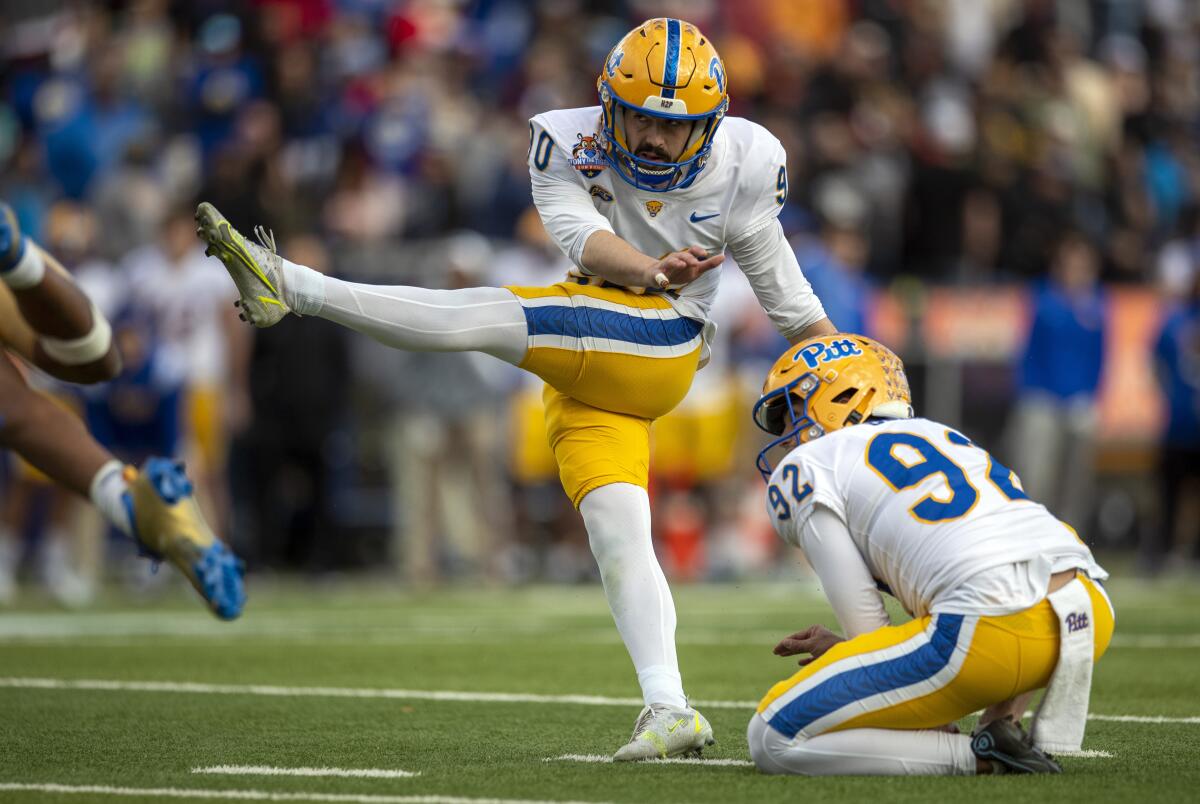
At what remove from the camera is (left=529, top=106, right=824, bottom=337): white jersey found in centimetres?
535

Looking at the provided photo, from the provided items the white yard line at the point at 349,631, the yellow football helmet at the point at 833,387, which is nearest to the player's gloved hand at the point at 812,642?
the yellow football helmet at the point at 833,387

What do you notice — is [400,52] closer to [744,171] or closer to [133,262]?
[133,262]

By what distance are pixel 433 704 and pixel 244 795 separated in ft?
6.72

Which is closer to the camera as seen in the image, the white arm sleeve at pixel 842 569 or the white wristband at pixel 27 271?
the white arm sleeve at pixel 842 569

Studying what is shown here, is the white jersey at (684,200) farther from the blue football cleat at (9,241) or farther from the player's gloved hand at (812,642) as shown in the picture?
the blue football cleat at (9,241)

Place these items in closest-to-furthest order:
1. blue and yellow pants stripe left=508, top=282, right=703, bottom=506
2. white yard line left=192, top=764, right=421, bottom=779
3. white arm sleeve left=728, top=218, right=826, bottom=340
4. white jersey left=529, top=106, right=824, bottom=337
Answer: white yard line left=192, top=764, right=421, bottom=779
blue and yellow pants stripe left=508, top=282, right=703, bottom=506
white jersey left=529, top=106, right=824, bottom=337
white arm sleeve left=728, top=218, right=826, bottom=340

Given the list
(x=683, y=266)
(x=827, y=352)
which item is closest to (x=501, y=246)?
(x=683, y=266)

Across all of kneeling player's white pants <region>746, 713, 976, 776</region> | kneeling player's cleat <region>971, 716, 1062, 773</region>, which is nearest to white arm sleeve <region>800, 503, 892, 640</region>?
kneeling player's white pants <region>746, 713, 976, 776</region>

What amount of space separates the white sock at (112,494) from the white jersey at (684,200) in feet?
4.55

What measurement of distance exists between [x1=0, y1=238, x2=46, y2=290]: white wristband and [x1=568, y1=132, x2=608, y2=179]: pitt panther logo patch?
1521mm

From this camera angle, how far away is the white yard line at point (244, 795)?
4.13 m

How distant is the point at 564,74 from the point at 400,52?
1.53 meters

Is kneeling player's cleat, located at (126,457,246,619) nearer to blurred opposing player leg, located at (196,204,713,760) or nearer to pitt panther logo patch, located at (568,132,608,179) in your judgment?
blurred opposing player leg, located at (196,204,713,760)

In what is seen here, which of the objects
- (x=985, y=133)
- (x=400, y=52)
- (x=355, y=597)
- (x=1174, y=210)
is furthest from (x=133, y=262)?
(x=1174, y=210)
